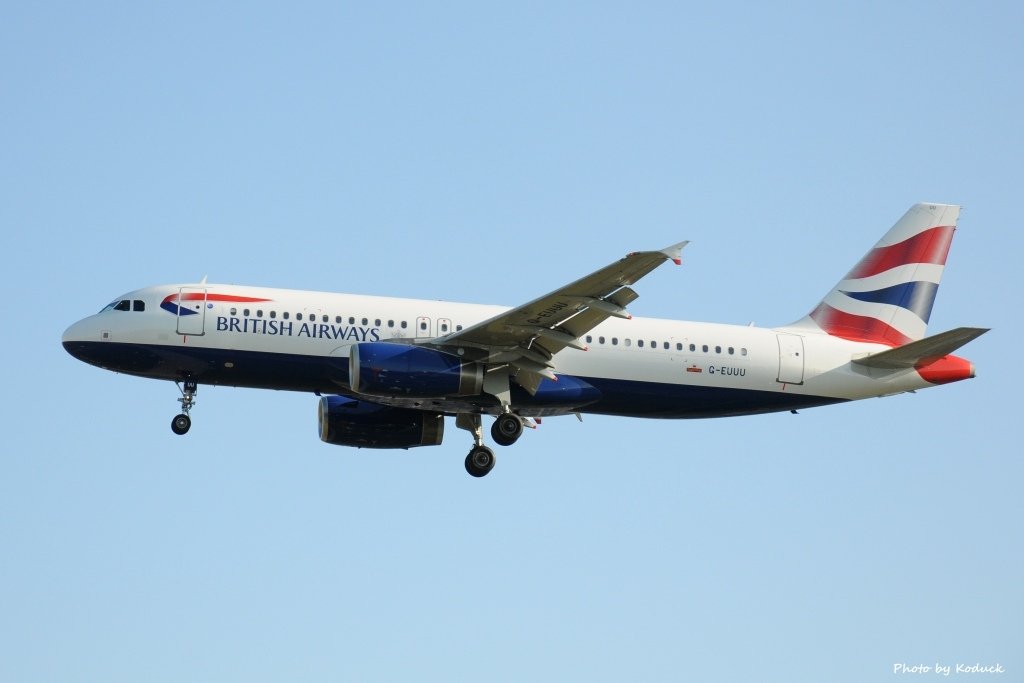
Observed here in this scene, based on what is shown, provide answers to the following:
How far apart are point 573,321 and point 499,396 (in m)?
2.91

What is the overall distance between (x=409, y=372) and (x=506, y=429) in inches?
140

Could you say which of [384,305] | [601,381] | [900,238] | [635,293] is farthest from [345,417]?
[900,238]

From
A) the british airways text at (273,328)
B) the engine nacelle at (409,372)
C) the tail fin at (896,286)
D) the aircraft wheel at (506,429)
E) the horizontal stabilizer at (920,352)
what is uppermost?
the tail fin at (896,286)

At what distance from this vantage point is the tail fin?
42344 millimetres

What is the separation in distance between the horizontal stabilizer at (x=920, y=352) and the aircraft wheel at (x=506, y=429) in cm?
954

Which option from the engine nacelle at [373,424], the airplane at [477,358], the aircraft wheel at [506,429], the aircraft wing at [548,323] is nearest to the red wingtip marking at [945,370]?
the airplane at [477,358]

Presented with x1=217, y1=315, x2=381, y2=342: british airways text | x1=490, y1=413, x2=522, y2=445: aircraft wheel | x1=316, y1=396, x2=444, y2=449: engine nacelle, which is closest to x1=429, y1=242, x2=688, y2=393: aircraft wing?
x1=490, y1=413, x2=522, y2=445: aircraft wheel

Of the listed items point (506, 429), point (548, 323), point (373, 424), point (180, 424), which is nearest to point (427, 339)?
point (506, 429)

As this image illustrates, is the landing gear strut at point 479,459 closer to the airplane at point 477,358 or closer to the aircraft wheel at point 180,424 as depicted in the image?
the airplane at point 477,358

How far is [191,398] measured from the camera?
38.4m

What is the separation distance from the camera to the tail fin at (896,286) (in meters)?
42.3

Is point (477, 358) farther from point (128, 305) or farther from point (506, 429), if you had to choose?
point (128, 305)

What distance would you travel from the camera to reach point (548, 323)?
36062mm

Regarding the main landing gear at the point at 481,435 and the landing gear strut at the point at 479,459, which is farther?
the landing gear strut at the point at 479,459
